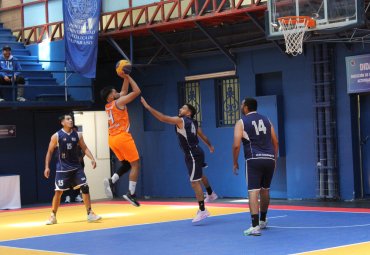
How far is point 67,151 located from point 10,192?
6.42 meters

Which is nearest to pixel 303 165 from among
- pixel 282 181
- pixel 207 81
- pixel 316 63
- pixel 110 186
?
pixel 282 181

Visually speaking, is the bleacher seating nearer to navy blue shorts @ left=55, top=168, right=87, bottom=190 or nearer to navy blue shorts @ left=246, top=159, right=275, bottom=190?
navy blue shorts @ left=55, top=168, right=87, bottom=190

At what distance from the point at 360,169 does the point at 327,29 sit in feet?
16.4

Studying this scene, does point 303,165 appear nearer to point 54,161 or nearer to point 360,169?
point 360,169

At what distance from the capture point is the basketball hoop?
17156mm

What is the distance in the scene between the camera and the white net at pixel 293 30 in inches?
680

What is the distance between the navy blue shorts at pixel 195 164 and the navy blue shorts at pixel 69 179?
8.95 feet

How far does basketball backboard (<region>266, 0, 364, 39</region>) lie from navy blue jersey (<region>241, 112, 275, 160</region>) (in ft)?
15.4

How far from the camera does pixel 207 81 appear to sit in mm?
23484

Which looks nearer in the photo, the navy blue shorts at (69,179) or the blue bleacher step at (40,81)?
the navy blue shorts at (69,179)

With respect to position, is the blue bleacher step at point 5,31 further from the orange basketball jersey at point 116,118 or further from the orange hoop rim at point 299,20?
the orange basketball jersey at point 116,118

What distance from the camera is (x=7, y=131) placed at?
23.2 m

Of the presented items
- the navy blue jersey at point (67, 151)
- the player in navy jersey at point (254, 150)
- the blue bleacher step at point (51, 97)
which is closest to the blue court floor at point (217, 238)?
the player in navy jersey at point (254, 150)

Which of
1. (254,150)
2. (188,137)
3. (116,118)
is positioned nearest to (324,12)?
(188,137)
